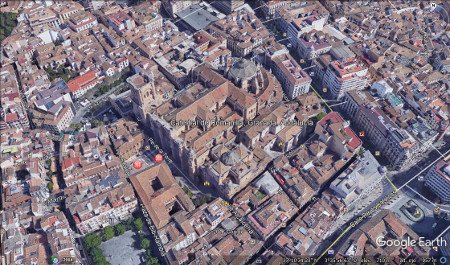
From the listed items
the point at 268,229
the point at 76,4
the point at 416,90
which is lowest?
the point at 268,229

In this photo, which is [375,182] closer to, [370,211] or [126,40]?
[370,211]

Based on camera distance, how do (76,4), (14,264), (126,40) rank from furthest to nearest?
1. (76,4)
2. (126,40)
3. (14,264)

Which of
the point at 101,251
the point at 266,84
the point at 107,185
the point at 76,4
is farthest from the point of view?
the point at 76,4

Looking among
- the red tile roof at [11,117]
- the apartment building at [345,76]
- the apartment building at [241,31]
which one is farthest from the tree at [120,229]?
the apartment building at [345,76]

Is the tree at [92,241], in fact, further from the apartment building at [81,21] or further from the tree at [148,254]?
the apartment building at [81,21]

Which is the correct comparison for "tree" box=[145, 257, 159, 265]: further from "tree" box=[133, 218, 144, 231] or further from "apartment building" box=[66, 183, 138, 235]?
"apartment building" box=[66, 183, 138, 235]

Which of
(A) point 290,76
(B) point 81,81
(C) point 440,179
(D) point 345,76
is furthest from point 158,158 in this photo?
(C) point 440,179

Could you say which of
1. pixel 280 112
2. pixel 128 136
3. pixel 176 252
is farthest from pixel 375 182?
pixel 128 136
